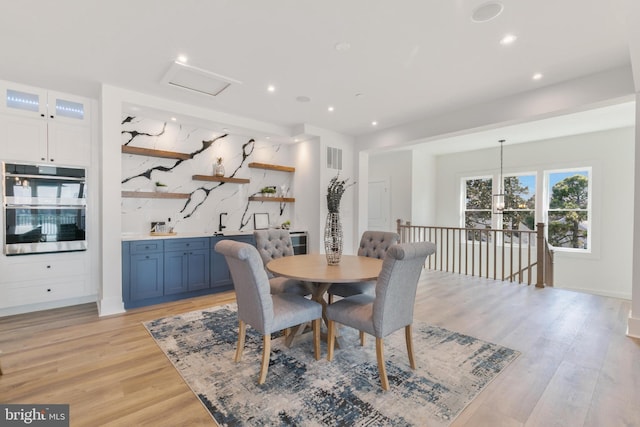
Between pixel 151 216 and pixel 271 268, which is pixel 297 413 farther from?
pixel 151 216

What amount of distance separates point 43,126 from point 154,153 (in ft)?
3.77

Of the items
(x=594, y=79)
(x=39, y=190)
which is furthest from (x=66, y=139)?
(x=594, y=79)

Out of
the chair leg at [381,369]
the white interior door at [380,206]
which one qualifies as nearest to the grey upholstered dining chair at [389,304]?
the chair leg at [381,369]

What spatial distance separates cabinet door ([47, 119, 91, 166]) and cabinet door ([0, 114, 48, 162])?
0.06m

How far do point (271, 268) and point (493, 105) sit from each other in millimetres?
3489

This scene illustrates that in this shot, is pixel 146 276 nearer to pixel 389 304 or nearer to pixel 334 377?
pixel 334 377

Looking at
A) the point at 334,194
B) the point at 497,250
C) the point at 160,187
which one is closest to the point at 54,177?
the point at 160,187

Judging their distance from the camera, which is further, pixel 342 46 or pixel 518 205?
pixel 518 205

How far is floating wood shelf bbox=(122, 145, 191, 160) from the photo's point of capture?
3.94 m

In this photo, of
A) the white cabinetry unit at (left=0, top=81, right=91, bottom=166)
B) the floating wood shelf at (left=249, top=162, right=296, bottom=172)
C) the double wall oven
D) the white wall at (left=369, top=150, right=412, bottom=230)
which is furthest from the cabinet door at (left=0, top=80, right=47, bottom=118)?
the white wall at (left=369, top=150, right=412, bottom=230)

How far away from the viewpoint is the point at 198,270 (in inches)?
162

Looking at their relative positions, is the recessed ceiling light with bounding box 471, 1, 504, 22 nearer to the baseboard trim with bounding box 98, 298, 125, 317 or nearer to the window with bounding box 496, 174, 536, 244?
the baseboard trim with bounding box 98, 298, 125, 317

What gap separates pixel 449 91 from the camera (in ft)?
11.8

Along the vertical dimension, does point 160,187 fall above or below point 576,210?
above
